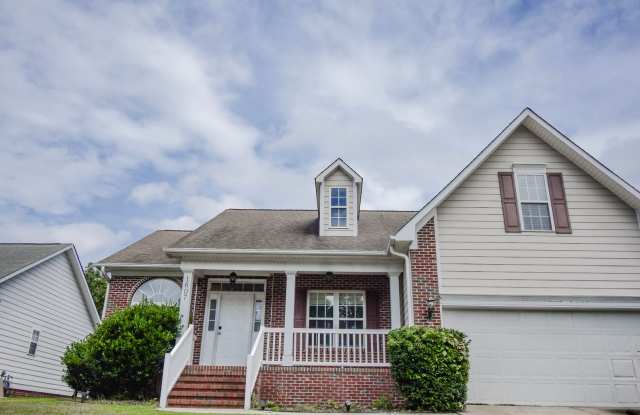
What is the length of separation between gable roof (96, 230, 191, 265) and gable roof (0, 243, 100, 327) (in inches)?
142

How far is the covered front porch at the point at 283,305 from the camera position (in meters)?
11.5

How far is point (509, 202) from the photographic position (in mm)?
10906

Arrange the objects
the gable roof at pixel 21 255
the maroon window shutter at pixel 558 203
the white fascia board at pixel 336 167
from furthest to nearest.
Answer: the gable roof at pixel 21 255 < the white fascia board at pixel 336 167 < the maroon window shutter at pixel 558 203

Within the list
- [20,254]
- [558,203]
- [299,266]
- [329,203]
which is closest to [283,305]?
[299,266]

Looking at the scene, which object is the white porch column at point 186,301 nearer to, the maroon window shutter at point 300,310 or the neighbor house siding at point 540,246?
the maroon window shutter at point 300,310

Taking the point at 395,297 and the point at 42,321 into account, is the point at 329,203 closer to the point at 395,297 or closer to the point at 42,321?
the point at 395,297

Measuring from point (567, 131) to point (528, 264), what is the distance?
11.7 ft

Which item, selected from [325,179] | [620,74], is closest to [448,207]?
[325,179]

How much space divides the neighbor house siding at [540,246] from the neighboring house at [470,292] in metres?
0.03

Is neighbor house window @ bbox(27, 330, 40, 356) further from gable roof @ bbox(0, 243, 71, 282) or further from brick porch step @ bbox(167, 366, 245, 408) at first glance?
brick porch step @ bbox(167, 366, 245, 408)

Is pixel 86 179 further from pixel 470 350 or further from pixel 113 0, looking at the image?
pixel 470 350

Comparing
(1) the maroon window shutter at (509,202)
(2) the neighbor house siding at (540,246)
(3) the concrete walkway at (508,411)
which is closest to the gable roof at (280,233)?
(2) the neighbor house siding at (540,246)

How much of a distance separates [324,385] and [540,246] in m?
6.03

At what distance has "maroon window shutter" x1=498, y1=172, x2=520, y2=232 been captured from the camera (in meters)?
10.7
